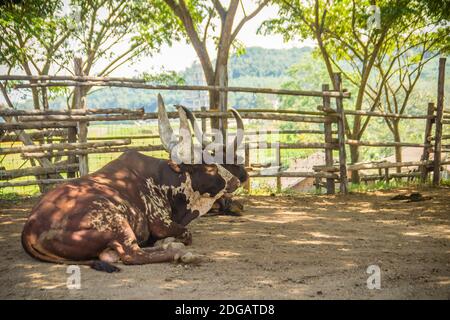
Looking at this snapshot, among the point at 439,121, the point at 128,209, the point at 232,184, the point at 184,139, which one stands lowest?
the point at 128,209

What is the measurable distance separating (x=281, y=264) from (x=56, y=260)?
1795mm

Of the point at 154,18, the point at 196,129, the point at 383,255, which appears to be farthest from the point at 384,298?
the point at 154,18

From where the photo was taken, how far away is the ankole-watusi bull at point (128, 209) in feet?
13.2

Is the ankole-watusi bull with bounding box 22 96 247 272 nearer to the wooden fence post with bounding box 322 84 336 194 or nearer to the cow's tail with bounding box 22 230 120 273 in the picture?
the cow's tail with bounding box 22 230 120 273

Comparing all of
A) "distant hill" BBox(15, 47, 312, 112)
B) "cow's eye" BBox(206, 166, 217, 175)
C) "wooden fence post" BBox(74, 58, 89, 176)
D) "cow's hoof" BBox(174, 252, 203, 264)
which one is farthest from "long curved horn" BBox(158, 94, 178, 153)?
"distant hill" BBox(15, 47, 312, 112)

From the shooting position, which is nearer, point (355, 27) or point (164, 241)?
point (164, 241)

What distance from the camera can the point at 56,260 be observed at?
4109 mm

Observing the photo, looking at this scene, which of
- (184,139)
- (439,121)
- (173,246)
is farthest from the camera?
(439,121)

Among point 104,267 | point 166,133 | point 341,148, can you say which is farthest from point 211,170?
point 341,148

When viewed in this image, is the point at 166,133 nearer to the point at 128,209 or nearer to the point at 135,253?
the point at 128,209

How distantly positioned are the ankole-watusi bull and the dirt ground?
0.50 feet

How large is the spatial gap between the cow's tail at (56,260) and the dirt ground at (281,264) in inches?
2.6

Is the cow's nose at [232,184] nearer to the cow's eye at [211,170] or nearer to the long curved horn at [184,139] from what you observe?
the cow's eye at [211,170]
